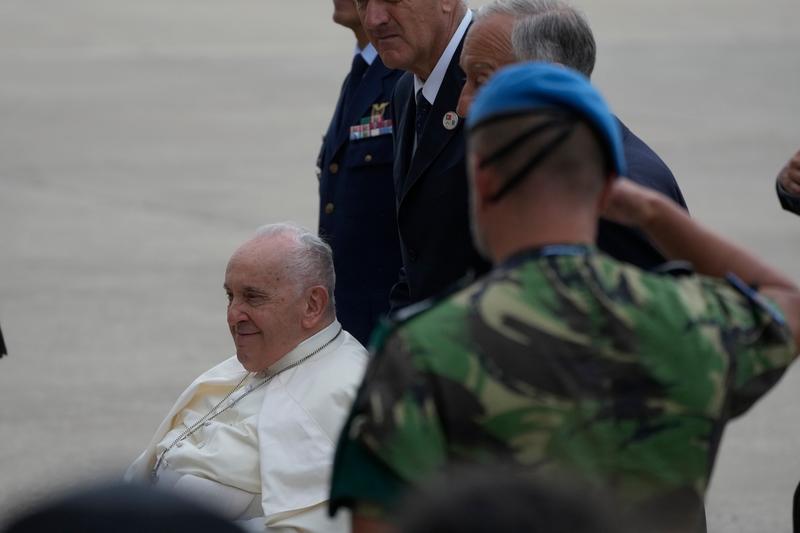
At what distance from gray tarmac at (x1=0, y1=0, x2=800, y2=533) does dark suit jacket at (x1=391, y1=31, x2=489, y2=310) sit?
2.81ft

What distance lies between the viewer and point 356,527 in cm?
181

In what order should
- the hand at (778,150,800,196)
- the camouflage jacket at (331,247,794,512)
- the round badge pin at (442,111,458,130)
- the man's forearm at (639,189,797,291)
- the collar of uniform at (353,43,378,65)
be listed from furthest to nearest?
the collar of uniform at (353,43,378,65), the round badge pin at (442,111,458,130), the hand at (778,150,800,196), the man's forearm at (639,189,797,291), the camouflage jacket at (331,247,794,512)

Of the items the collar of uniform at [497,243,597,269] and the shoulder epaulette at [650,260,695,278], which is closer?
the collar of uniform at [497,243,597,269]

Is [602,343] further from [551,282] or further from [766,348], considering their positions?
[766,348]

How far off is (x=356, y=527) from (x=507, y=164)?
0.47 m

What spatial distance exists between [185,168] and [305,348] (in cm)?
684

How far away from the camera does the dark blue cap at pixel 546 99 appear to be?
184 cm

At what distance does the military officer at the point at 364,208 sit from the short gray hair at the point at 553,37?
138 centimetres

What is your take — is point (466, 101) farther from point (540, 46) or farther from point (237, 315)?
point (237, 315)

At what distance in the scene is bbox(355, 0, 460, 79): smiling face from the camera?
3623 millimetres

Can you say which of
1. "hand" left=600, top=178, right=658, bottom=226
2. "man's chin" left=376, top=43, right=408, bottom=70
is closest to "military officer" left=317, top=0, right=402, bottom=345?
"man's chin" left=376, top=43, right=408, bottom=70

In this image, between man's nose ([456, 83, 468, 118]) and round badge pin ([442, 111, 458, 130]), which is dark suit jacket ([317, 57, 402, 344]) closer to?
round badge pin ([442, 111, 458, 130])

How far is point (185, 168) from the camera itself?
1029 cm

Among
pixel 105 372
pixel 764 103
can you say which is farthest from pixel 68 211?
pixel 764 103
